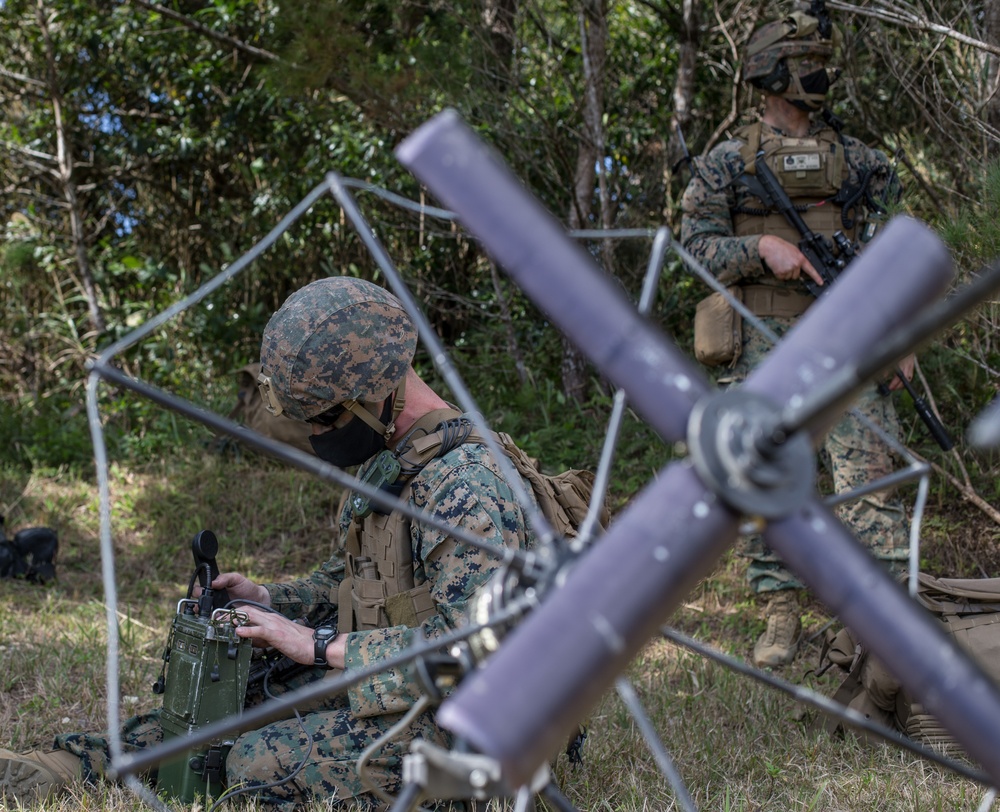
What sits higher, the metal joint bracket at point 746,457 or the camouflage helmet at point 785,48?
the metal joint bracket at point 746,457

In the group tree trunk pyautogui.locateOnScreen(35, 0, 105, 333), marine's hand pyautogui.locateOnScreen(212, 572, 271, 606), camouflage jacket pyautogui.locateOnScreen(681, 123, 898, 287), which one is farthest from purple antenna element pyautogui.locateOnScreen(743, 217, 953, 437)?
tree trunk pyautogui.locateOnScreen(35, 0, 105, 333)

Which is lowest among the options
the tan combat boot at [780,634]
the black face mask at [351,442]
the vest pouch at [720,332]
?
the tan combat boot at [780,634]

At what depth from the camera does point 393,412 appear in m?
3.30

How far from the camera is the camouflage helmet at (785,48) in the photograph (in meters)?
5.16

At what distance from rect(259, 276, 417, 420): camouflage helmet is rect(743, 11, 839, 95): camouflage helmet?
2.88 m

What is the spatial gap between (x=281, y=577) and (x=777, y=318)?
327 cm

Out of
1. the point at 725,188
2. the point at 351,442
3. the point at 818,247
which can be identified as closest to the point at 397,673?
the point at 351,442

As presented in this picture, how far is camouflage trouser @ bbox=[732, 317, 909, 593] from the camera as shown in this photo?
490 cm

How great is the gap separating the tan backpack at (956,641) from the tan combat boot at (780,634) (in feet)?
3.12

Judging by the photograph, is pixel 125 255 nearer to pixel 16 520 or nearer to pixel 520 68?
pixel 16 520

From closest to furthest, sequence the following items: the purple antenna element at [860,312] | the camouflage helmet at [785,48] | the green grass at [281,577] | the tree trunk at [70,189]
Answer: the purple antenna element at [860,312] < the green grass at [281,577] < the camouflage helmet at [785,48] < the tree trunk at [70,189]

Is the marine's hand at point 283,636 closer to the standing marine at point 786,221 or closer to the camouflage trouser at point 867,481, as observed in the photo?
the standing marine at point 786,221

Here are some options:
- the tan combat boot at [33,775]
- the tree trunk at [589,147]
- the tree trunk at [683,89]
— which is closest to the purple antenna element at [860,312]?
the tan combat boot at [33,775]

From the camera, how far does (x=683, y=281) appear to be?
729 cm
